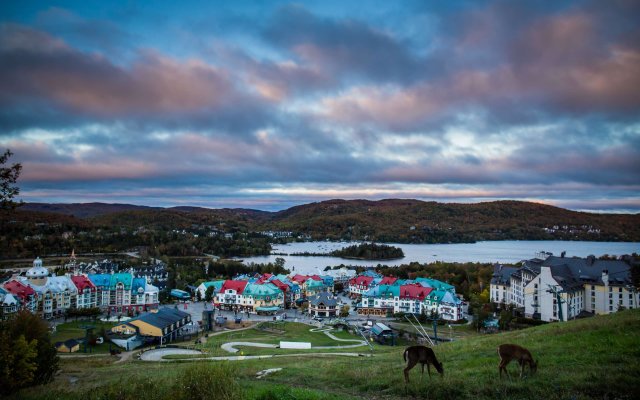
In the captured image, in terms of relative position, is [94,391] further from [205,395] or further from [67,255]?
[67,255]

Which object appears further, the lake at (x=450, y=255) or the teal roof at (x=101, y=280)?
the lake at (x=450, y=255)

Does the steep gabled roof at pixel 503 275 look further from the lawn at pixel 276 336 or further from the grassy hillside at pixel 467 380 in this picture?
the grassy hillside at pixel 467 380

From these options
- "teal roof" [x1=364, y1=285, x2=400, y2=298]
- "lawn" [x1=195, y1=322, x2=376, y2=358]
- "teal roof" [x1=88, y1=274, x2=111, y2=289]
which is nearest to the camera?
"lawn" [x1=195, y1=322, x2=376, y2=358]

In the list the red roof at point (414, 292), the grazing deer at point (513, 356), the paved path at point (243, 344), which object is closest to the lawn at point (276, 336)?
the paved path at point (243, 344)

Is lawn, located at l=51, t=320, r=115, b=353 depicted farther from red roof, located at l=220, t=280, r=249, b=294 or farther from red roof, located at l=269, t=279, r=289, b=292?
red roof, located at l=269, t=279, r=289, b=292

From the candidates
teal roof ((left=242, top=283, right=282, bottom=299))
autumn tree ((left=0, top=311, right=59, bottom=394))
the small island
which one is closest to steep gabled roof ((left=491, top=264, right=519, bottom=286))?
teal roof ((left=242, top=283, right=282, bottom=299))

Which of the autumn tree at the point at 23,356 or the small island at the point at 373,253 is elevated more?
the autumn tree at the point at 23,356

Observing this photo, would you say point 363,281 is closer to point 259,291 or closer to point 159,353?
point 259,291
